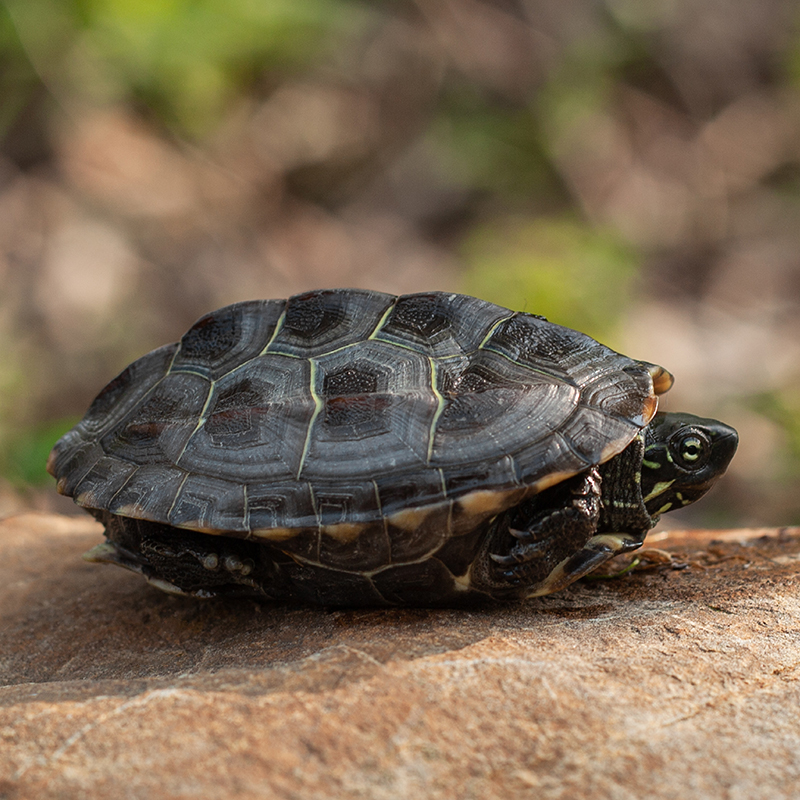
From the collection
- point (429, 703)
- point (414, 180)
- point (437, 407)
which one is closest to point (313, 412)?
point (437, 407)

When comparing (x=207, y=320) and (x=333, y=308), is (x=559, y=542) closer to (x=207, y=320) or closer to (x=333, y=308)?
(x=333, y=308)

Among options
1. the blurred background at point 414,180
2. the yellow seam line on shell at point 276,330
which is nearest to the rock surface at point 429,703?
the yellow seam line on shell at point 276,330

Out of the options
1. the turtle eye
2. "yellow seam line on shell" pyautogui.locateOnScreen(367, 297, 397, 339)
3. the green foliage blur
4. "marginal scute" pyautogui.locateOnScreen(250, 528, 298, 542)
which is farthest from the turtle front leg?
the green foliage blur

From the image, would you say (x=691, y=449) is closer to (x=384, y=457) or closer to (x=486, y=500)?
(x=486, y=500)

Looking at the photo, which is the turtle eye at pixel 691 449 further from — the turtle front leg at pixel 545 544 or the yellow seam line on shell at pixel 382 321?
the yellow seam line on shell at pixel 382 321

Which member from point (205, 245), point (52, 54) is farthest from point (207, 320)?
point (52, 54)

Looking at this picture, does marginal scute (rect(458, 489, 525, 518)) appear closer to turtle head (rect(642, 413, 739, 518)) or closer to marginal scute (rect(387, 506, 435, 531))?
marginal scute (rect(387, 506, 435, 531))
